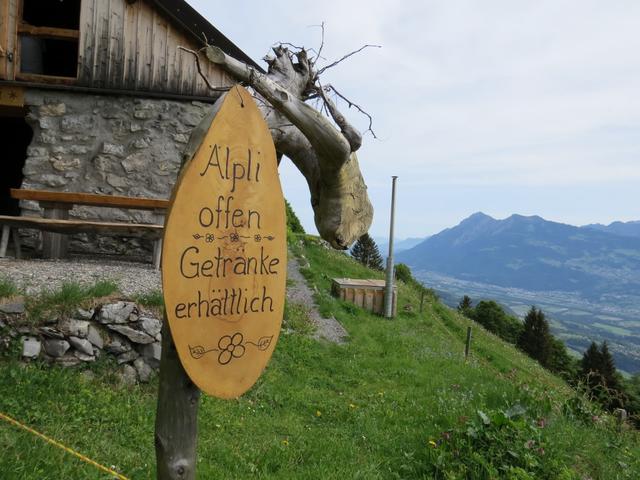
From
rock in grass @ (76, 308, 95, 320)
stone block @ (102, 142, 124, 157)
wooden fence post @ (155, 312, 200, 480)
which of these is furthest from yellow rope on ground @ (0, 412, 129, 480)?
stone block @ (102, 142, 124, 157)

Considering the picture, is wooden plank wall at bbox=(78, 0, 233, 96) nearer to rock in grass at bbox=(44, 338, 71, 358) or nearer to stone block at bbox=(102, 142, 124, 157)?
stone block at bbox=(102, 142, 124, 157)

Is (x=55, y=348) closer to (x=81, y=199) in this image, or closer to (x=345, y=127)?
(x=81, y=199)

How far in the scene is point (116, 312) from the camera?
507 cm

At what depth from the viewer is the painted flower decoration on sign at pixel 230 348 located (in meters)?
1.92

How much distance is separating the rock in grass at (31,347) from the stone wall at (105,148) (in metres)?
3.73

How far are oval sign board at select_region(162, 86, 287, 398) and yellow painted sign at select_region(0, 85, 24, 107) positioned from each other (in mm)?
7939

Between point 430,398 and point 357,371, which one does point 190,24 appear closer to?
point 357,371

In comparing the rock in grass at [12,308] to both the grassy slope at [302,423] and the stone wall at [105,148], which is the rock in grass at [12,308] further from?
the stone wall at [105,148]

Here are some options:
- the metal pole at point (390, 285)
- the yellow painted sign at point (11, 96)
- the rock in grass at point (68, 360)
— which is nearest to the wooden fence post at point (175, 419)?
the rock in grass at point (68, 360)

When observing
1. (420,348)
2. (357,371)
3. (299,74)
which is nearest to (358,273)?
(420,348)

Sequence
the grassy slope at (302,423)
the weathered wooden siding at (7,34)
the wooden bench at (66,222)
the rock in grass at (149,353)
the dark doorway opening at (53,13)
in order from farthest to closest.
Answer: the dark doorway opening at (53,13) < the weathered wooden siding at (7,34) < the wooden bench at (66,222) < the rock in grass at (149,353) < the grassy slope at (302,423)

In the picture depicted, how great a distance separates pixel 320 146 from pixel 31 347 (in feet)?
12.6

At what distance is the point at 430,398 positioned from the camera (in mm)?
5961

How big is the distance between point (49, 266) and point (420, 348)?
642 centimetres
